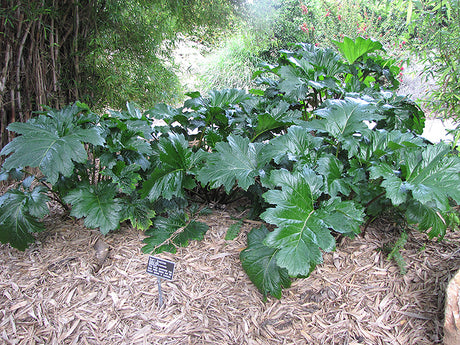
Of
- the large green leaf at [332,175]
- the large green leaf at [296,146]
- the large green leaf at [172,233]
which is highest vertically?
the large green leaf at [296,146]

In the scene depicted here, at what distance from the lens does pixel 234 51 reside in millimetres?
6309

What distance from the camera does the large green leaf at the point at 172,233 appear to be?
5.20 feet

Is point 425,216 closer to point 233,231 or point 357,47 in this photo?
point 233,231

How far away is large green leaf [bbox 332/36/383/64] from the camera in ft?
6.45

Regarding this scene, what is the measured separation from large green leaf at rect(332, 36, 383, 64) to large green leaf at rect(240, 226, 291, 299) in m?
1.40

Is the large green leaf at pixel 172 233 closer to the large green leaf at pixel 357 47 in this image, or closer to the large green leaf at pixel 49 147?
the large green leaf at pixel 49 147

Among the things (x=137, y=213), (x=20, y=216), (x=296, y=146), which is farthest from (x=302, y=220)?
(x=20, y=216)

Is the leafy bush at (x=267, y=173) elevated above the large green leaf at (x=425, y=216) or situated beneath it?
elevated above

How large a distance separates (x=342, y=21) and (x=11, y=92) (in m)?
5.64

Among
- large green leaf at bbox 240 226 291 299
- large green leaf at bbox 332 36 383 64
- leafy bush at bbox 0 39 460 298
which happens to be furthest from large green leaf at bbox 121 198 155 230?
large green leaf at bbox 332 36 383 64

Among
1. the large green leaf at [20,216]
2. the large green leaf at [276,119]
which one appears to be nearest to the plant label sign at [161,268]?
the large green leaf at [20,216]

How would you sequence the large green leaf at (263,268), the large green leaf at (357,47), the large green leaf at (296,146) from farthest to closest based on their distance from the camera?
1. the large green leaf at (357,47)
2. the large green leaf at (296,146)
3. the large green leaf at (263,268)

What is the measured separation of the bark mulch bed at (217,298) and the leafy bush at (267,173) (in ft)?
0.39

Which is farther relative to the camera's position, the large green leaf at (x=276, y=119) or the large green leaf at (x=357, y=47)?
the large green leaf at (x=357, y=47)
